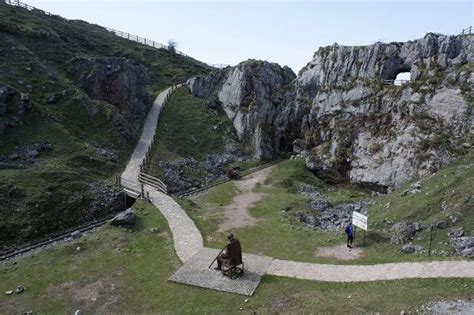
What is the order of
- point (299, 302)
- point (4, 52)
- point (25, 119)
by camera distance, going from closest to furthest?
1. point (299, 302)
2. point (25, 119)
3. point (4, 52)

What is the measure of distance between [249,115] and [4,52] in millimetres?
35781

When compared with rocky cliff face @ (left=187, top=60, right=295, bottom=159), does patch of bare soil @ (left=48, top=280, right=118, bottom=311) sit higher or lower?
lower

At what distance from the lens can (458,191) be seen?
96.8ft

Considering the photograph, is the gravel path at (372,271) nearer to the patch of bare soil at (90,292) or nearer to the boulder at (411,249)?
the boulder at (411,249)

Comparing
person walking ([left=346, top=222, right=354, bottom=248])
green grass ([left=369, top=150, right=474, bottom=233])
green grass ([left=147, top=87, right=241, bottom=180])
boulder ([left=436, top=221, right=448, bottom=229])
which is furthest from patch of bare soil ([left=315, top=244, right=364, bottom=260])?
green grass ([left=147, top=87, right=241, bottom=180])

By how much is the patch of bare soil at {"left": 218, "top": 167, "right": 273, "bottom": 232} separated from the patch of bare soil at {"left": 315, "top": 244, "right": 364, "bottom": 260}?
325 inches

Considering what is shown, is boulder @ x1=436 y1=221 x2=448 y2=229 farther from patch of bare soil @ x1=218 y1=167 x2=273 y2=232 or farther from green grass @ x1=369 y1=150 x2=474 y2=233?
patch of bare soil @ x1=218 y1=167 x2=273 y2=232

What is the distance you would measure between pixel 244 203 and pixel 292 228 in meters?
9.12

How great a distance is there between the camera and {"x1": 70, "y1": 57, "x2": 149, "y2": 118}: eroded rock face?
5919cm

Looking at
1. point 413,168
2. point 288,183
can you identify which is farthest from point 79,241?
point 413,168

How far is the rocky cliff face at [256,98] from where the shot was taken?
62.5 meters

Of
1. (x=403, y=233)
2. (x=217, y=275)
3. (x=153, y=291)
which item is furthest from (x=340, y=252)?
(x=153, y=291)

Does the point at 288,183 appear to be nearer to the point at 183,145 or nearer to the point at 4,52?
the point at 183,145

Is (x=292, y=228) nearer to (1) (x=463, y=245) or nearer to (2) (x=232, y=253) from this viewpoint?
(2) (x=232, y=253)
